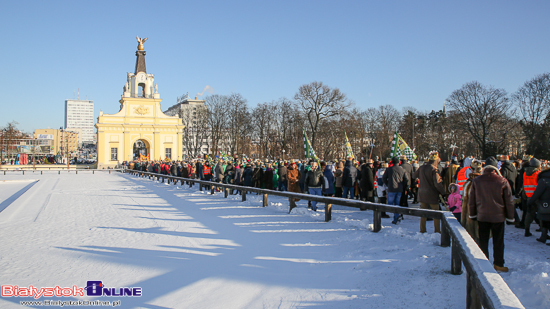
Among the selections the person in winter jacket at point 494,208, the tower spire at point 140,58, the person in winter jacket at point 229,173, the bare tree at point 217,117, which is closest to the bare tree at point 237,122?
the bare tree at point 217,117

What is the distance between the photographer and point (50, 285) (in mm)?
5977

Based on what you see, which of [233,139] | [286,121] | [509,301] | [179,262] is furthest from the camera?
[233,139]

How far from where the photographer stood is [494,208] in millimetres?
6109

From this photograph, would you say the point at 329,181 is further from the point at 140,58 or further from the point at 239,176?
the point at 140,58

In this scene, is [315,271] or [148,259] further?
[148,259]

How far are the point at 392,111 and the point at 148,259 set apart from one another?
68.2 metres

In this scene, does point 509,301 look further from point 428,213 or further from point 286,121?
point 286,121

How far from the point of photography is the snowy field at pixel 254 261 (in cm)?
530

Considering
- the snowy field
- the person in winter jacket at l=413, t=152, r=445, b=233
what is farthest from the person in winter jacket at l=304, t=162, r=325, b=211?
the person in winter jacket at l=413, t=152, r=445, b=233

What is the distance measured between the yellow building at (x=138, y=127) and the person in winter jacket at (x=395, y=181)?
214ft

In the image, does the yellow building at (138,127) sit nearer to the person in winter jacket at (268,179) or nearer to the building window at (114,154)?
the building window at (114,154)

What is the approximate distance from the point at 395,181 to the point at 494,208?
434 cm

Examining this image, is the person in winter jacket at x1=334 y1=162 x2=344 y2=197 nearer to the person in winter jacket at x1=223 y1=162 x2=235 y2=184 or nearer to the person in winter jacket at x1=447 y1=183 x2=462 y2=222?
the person in winter jacket at x1=447 y1=183 x2=462 y2=222

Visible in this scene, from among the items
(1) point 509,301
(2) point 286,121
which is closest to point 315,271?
(1) point 509,301
